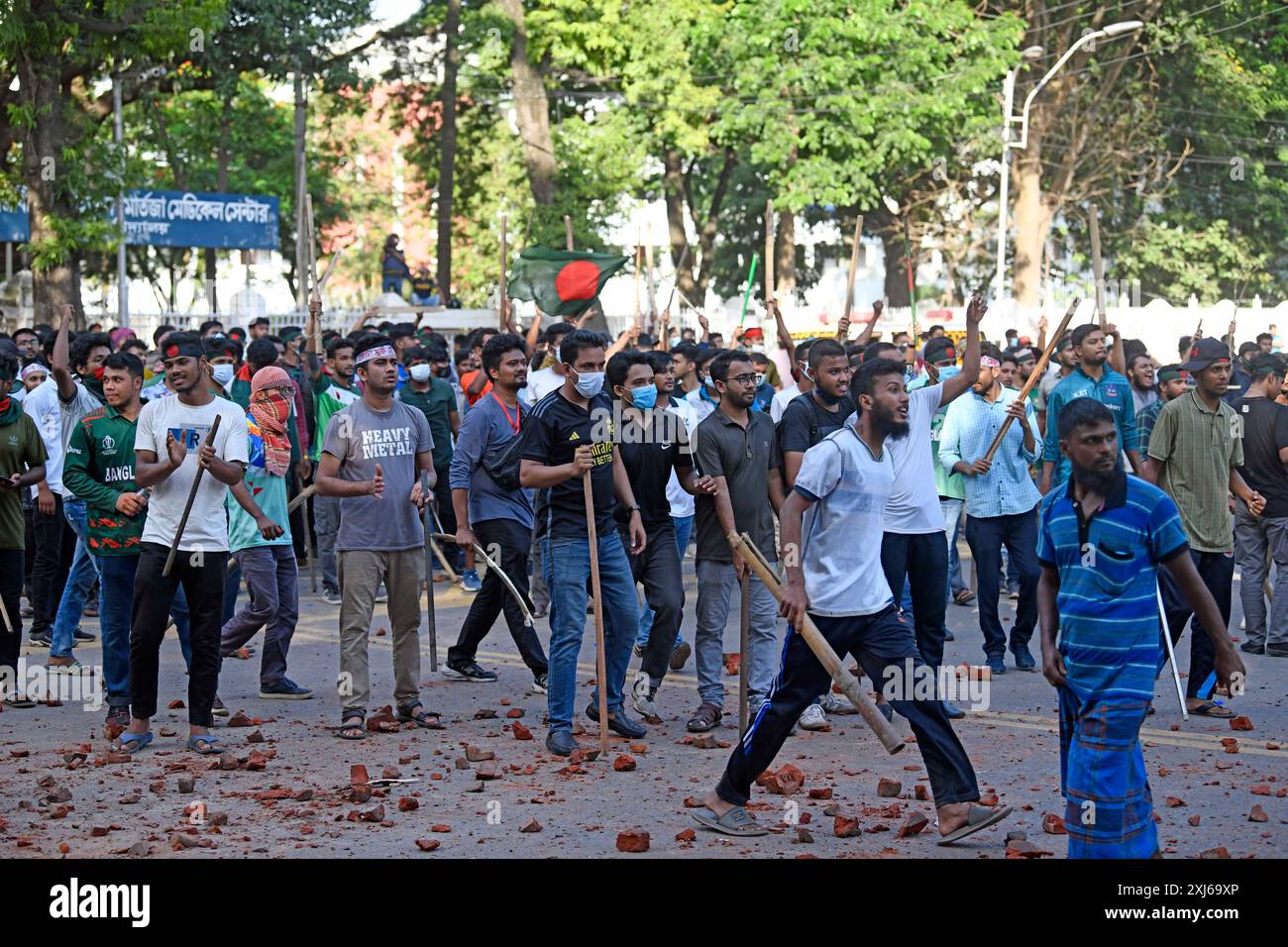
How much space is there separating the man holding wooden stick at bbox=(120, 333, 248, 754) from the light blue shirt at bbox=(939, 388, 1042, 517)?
4.82m

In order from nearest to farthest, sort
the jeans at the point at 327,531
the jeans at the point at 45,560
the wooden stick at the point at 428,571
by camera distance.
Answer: the wooden stick at the point at 428,571
the jeans at the point at 45,560
the jeans at the point at 327,531

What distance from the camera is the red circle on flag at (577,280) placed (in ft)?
58.3

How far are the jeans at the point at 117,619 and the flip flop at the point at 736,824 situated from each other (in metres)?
3.66

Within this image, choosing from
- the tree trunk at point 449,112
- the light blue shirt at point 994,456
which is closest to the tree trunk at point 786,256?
the tree trunk at point 449,112

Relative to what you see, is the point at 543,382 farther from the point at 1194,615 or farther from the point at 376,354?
the point at 1194,615

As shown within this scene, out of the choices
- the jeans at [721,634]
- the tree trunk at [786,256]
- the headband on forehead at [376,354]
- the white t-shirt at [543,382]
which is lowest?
the jeans at [721,634]

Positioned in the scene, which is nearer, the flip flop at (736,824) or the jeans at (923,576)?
the flip flop at (736,824)

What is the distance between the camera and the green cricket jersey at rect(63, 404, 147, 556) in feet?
29.2

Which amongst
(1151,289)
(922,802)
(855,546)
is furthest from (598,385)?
(1151,289)

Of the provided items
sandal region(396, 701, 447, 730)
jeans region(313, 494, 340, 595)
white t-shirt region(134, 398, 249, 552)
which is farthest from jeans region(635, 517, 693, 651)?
jeans region(313, 494, 340, 595)

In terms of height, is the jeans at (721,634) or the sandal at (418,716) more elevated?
the jeans at (721,634)

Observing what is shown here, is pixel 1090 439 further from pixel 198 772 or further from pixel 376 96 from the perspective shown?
pixel 376 96

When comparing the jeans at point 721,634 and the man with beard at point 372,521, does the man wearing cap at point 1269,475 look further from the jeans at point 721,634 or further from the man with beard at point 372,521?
the man with beard at point 372,521

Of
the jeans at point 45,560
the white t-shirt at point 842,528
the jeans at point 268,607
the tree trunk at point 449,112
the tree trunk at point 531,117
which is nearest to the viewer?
the white t-shirt at point 842,528
